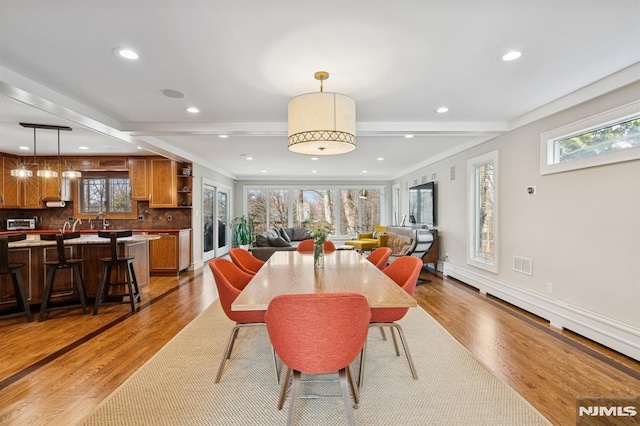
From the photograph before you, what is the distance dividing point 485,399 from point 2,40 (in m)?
4.10

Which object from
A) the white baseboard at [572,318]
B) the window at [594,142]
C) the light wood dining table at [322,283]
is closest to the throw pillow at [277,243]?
the light wood dining table at [322,283]

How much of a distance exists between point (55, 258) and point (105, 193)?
3031mm

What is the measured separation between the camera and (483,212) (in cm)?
504

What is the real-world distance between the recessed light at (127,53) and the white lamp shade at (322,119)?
1236 mm

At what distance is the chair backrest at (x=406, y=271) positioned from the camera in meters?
2.34

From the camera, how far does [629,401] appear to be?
2027 mm

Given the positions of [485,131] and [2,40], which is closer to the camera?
[2,40]

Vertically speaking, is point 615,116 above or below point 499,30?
below

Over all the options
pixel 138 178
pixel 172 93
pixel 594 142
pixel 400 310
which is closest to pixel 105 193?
pixel 138 178

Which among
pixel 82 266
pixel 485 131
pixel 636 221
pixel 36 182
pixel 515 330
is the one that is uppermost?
pixel 485 131

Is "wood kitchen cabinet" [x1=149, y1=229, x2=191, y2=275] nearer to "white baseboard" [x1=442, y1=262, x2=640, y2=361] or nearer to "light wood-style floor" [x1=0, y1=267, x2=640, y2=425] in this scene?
"light wood-style floor" [x1=0, y1=267, x2=640, y2=425]

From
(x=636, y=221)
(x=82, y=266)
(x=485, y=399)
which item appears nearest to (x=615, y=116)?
(x=636, y=221)

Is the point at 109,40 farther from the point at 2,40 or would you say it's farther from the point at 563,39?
the point at 563,39

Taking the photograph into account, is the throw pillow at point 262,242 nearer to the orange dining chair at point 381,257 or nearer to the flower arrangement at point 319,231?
the orange dining chair at point 381,257
